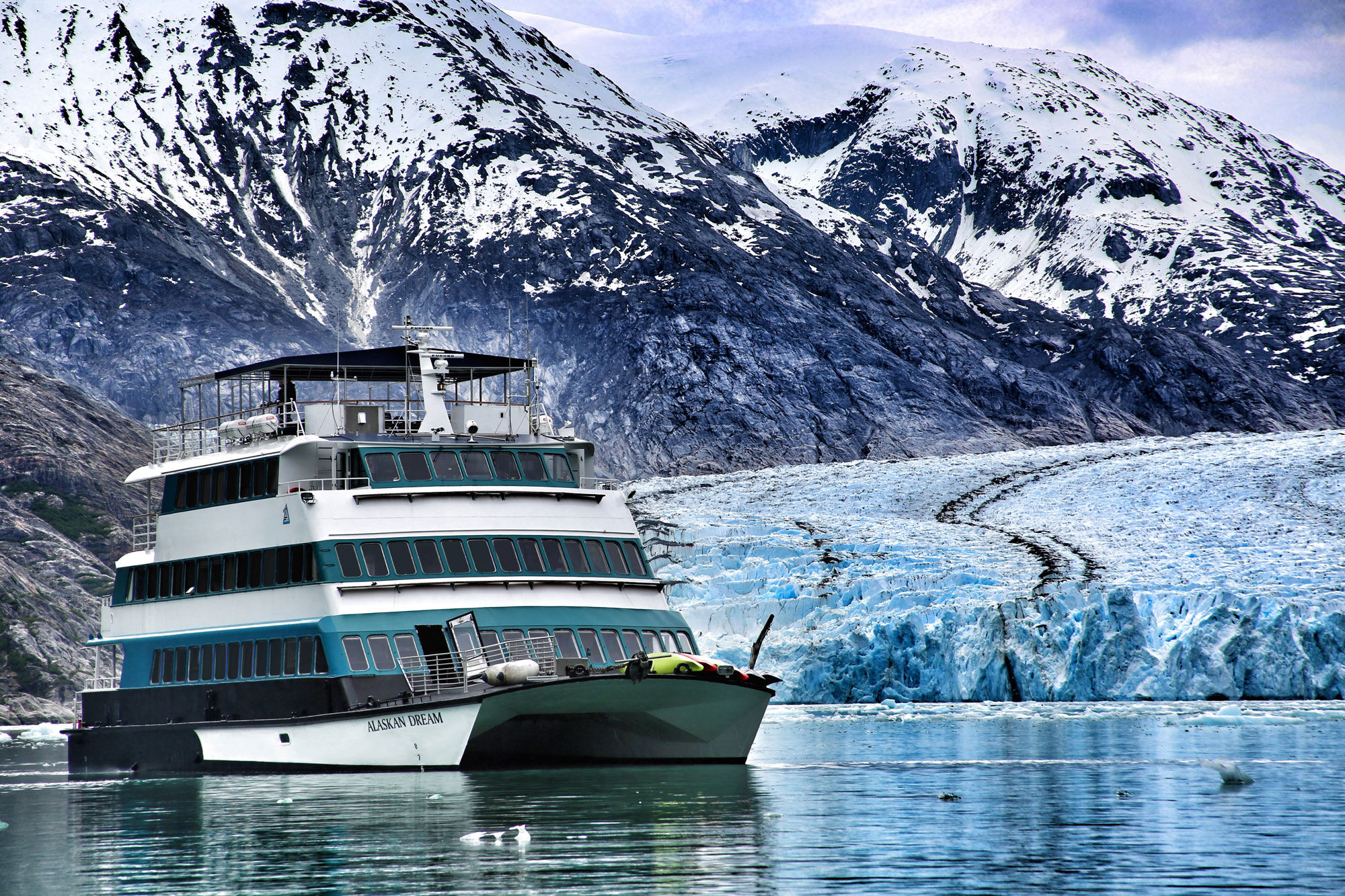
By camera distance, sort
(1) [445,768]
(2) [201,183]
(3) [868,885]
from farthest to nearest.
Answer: (2) [201,183] < (1) [445,768] < (3) [868,885]

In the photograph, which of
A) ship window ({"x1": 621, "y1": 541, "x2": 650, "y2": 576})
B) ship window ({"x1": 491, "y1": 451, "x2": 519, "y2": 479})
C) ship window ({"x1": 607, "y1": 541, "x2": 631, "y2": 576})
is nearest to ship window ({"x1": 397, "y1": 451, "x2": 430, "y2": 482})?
ship window ({"x1": 491, "y1": 451, "x2": 519, "y2": 479})

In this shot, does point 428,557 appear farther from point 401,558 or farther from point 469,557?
point 469,557

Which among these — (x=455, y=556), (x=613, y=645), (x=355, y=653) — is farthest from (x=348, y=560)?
(x=613, y=645)

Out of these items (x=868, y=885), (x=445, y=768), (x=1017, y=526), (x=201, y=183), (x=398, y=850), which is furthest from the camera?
(x=201, y=183)

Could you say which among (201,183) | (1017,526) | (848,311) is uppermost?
(201,183)

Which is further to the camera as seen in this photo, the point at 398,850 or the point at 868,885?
the point at 398,850

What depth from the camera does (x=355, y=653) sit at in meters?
27.9

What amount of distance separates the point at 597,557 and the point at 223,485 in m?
8.02

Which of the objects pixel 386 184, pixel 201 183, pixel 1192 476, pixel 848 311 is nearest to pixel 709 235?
pixel 848 311

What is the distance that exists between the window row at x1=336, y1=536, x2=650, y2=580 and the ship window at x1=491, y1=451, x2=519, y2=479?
1.61 m

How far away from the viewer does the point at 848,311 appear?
158125mm

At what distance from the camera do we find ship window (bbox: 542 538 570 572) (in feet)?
96.6

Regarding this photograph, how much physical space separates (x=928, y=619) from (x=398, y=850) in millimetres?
37143

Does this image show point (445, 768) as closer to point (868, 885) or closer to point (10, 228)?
point (868, 885)
